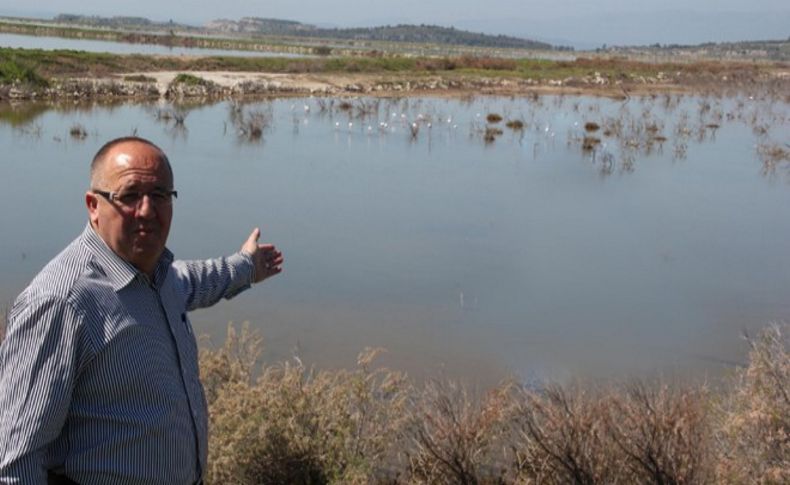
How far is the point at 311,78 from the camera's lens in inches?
1575

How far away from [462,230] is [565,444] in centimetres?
799

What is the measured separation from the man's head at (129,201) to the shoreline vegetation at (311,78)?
25.9 m

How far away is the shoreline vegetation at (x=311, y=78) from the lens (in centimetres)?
2925

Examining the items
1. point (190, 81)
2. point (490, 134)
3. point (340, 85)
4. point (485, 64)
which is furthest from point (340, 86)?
point (485, 64)

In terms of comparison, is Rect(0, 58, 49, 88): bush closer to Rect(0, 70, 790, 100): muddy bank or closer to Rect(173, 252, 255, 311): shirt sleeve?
Rect(0, 70, 790, 100): muddy bank

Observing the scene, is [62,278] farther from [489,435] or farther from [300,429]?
[489,435]

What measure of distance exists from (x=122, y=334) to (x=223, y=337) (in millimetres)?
5622

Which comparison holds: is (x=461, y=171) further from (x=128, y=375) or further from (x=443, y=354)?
(x=128, y=375)

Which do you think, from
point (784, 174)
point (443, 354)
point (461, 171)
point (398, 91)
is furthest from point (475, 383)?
point (398, 91)

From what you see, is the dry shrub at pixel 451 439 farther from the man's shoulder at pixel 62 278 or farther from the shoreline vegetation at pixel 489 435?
the man's shoulder at pixel 62 278

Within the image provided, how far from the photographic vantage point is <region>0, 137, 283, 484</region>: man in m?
2.13

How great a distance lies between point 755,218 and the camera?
14.9m

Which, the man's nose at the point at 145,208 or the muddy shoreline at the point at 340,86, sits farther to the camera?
the muddy shoreline at the point at 340,86

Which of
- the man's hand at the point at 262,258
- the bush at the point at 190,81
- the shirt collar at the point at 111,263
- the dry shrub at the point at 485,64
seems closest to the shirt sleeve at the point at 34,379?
the shirt collar at the point at 111,263
